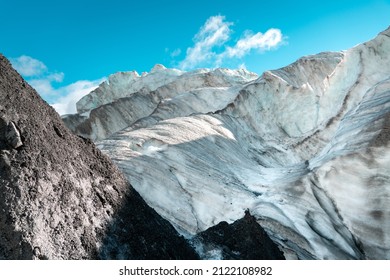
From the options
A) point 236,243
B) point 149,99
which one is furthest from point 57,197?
point 149,99

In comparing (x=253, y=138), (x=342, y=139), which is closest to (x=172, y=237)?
(x=342, y=139)

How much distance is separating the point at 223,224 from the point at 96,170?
2986mm

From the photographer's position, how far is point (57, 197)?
18.4 ft

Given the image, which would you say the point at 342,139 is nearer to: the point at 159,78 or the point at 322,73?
the point at 322,73

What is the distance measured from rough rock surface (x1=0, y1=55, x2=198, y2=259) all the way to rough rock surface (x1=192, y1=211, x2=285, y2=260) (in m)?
0.84

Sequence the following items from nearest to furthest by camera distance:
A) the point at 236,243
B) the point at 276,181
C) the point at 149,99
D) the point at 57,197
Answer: the point at 57,197 → the point at 236,243 → the point at 276,181 → the point at 149,99

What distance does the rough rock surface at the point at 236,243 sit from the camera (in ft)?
25.5

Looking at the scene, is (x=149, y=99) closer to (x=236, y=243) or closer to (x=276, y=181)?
(x=276, y=181)

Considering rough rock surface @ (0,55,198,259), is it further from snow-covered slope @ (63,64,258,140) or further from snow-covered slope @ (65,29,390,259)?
snow-covered slope @ (63,64,258,140)

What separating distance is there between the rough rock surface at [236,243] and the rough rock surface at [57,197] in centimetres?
84

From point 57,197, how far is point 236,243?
3635 millimetres

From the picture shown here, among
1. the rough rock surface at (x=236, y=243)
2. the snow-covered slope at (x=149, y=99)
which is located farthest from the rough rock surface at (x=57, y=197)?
the snow-covered slope at (x=149, y=99)

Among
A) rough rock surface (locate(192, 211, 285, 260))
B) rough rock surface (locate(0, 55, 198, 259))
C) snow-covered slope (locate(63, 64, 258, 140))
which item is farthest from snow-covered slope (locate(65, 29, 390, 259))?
snow-covered slope (locate(63, 64, 258, 140))

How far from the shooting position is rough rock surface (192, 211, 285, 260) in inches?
306
